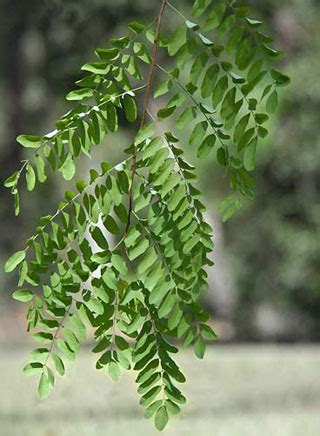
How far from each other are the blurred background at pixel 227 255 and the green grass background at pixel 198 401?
0.07 ft

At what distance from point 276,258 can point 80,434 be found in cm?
929

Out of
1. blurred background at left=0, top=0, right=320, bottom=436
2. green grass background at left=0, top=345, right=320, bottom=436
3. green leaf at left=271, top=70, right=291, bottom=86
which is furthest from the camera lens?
blurred background at left=0, top=0, right=320, bottom=436

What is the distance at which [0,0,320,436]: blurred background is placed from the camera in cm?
970

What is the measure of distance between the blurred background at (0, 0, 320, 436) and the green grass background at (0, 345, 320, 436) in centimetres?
2

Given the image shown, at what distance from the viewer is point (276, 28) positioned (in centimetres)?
1767

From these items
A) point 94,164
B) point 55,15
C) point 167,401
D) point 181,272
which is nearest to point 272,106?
point 181,272

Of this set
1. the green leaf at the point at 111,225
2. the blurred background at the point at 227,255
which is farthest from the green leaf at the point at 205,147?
the blurred background at the point at 227,255

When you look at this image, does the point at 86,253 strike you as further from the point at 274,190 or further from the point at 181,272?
the point at 274,190

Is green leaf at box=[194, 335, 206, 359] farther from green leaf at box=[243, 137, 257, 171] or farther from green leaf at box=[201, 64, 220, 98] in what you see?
green leaf at box=[201, 64, 220, 98]

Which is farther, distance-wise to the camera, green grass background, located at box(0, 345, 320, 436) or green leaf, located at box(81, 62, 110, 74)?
green grass background, located at box(0, 345, 320, 436)

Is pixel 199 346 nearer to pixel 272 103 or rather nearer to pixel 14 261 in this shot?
pixel 14 261

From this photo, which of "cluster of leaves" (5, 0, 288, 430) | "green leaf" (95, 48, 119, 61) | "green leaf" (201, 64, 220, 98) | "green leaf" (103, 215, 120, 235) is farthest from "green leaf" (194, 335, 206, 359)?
"green leaf" (95, 48, 119, 61)

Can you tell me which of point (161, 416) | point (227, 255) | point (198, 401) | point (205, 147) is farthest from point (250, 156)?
point (227, 255)

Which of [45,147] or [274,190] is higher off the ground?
[274,190]
